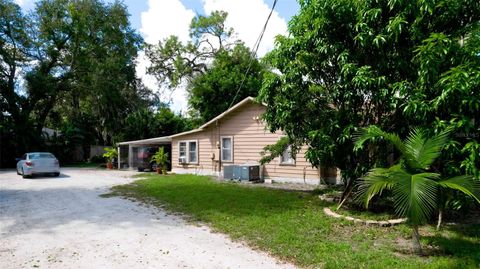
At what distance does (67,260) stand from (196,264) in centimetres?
188

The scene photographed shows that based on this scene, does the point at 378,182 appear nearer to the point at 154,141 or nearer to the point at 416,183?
the point at 416,183

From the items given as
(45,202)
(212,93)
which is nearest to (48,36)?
(212,93)

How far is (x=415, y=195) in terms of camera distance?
4707 mm

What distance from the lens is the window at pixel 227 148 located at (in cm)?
1730

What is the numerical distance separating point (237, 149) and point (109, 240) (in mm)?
11144

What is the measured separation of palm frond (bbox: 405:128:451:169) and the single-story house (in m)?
8.04

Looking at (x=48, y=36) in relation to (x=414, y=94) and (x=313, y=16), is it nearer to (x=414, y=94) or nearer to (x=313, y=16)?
(x=313, y=16)

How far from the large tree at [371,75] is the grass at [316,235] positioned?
1.40 metres

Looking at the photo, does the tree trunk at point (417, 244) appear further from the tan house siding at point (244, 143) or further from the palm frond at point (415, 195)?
the tan house siding at point (244, 143)

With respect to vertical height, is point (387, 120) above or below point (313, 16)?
below

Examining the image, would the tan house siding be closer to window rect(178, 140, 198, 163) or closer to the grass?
window rect(178, 140, 198, 163)

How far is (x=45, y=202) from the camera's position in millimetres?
10188

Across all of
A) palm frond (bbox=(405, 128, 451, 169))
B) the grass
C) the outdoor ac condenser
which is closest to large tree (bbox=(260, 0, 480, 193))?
palm frond (bbox=(405, 128, 451, 169))

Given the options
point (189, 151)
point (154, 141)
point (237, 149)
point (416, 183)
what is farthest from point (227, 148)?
point (416, 183)
